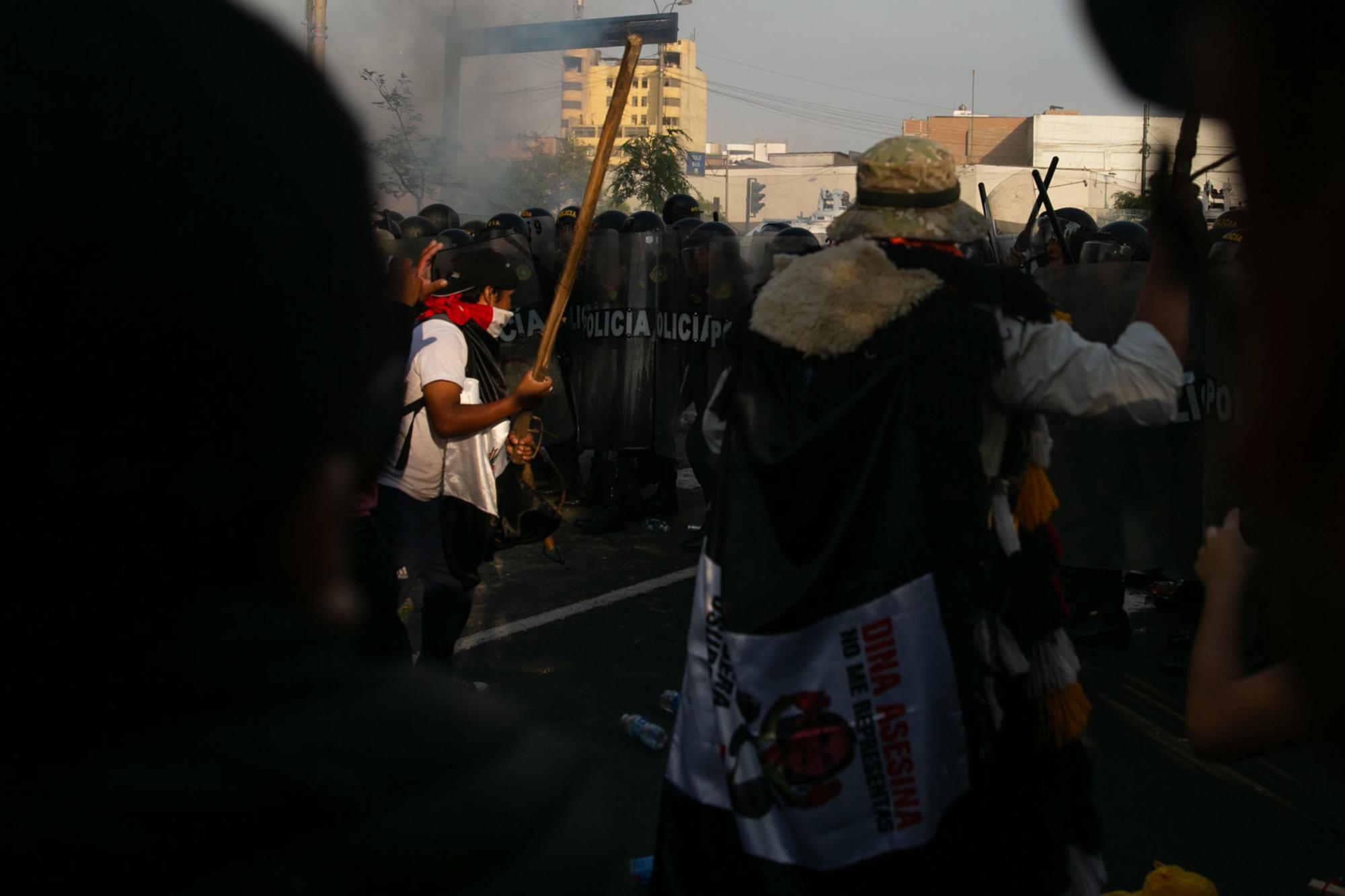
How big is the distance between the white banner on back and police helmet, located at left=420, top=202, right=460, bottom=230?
14.0 meters

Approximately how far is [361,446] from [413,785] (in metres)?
0.26

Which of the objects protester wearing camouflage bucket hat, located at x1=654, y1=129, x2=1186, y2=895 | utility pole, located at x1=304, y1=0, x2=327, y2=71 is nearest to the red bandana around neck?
protester wearing camouflage bucket hat, located at x1=654, y1=129, x2=1186, y2=895

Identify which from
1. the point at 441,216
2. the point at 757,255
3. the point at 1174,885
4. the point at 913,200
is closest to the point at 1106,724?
the point at 1174,885

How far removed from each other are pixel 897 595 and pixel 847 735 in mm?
337

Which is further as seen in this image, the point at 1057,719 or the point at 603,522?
the point at 603,522

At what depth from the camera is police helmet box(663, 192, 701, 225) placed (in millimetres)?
13469

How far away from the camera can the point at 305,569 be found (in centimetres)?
82

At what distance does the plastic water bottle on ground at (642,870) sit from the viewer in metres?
3.65

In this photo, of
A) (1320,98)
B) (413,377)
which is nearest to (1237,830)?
(413,377)

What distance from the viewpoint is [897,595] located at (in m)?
2.66

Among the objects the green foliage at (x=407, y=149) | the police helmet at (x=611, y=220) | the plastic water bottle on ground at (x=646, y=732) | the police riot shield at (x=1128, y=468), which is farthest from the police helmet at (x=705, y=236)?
the green foliage at (x=407, y=149)

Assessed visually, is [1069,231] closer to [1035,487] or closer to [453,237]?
[453,237]

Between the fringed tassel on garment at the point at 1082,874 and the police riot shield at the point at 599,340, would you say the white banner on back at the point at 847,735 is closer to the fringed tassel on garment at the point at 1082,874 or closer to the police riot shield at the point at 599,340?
the fringed tassel on garment at the point at 1082,874

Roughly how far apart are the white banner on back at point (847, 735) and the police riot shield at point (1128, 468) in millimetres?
3699
